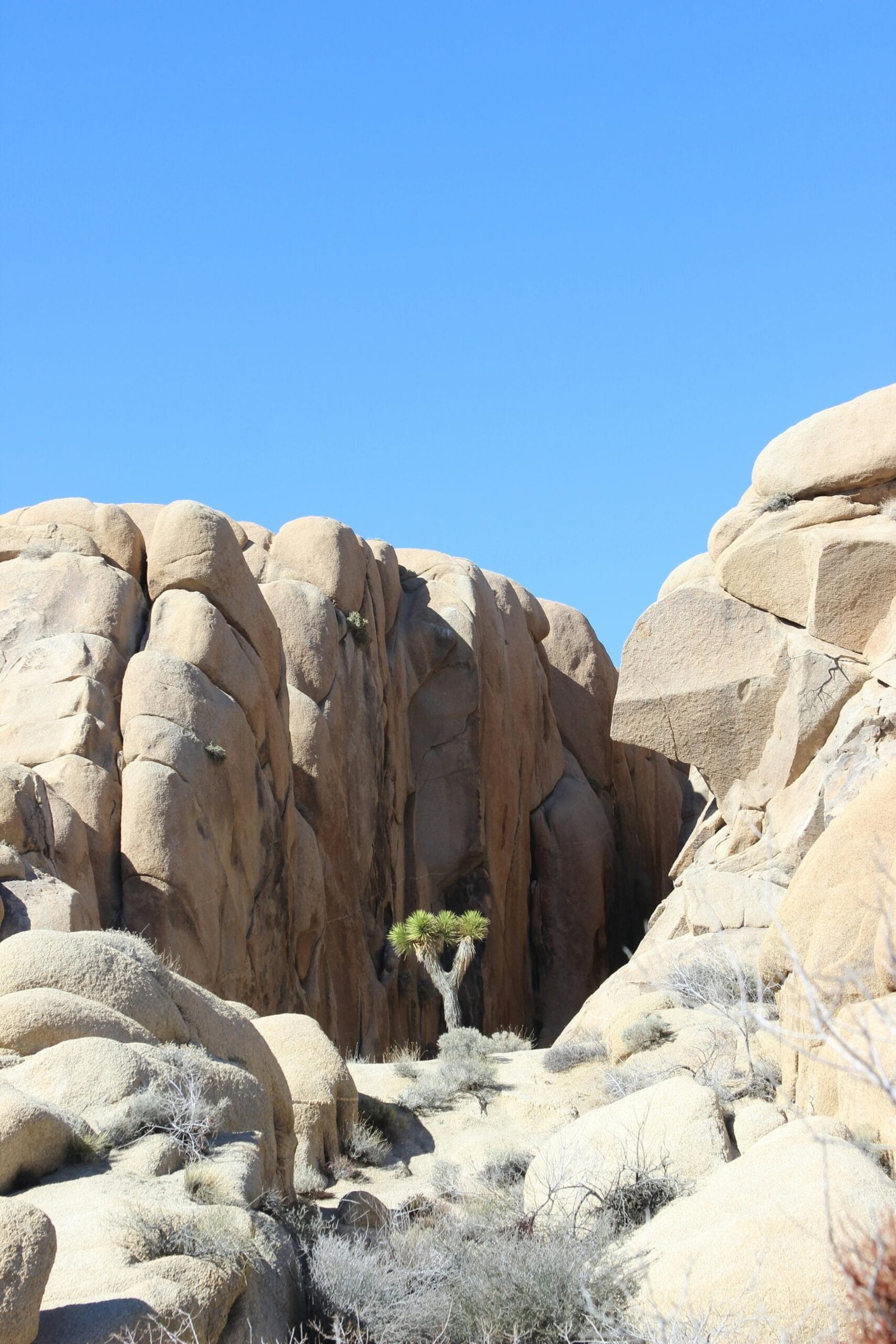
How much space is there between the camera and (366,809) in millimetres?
23984

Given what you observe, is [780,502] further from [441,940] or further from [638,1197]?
[638,1197]

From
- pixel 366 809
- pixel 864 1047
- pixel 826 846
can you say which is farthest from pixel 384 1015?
pixel 864 1047

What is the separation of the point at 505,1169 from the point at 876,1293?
8099mm

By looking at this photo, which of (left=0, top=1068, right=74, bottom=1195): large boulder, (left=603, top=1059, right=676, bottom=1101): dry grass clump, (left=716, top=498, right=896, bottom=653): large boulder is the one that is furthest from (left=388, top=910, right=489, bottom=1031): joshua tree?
(left=0, top=1068, right=74, bottom=1195): large boulder

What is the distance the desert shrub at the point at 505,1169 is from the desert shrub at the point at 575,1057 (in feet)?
11.5

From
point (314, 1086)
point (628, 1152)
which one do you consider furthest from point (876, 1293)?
point (314, 1086)

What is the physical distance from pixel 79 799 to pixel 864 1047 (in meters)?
10.6

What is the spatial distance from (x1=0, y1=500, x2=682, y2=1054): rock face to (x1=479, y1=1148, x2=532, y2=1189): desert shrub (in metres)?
4.66

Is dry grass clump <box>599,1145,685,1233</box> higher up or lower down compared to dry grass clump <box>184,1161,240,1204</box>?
lower down

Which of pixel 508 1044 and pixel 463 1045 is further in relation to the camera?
pixel 508 1044

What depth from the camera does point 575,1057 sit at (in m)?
15.5

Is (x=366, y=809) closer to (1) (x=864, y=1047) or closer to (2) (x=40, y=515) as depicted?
(2) (x=40, y=515)

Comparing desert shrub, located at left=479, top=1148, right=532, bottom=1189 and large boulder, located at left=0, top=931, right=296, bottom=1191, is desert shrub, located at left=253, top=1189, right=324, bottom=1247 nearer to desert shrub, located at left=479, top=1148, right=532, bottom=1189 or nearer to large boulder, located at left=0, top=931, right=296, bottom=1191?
large boulder, located at left=0, top=931, right=296, bottom=1191

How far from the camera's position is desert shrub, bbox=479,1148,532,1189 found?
1119 cm
